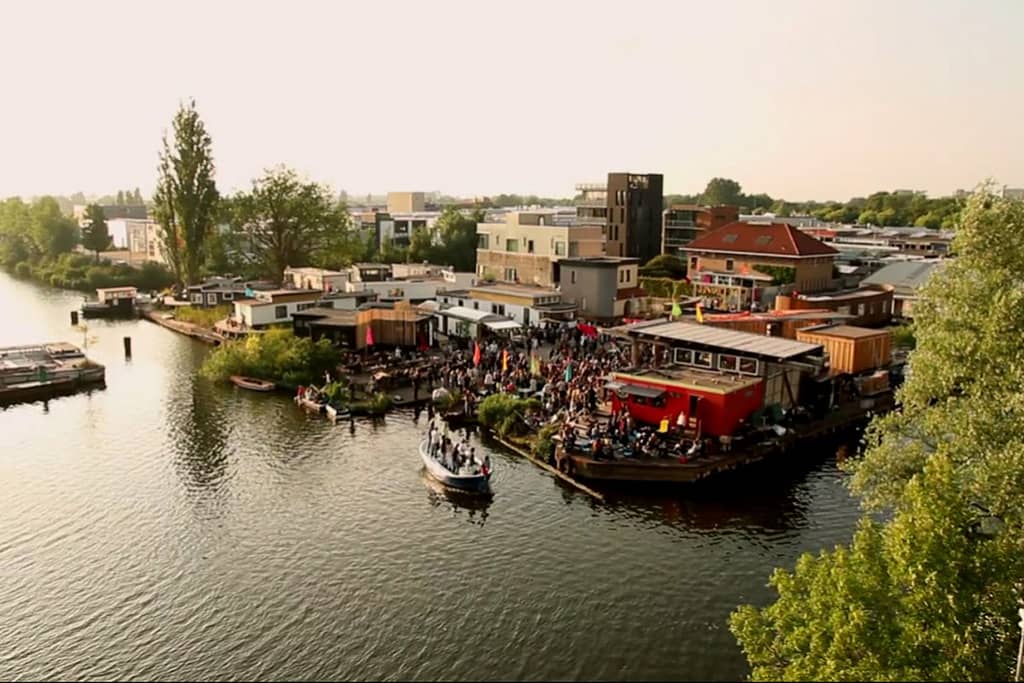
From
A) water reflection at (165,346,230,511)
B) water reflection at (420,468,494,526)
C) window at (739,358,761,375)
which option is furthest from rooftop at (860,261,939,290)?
water reflection at (165,346,230,511)

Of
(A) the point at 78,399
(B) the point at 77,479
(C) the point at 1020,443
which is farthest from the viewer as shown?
(A) the point at 78,399

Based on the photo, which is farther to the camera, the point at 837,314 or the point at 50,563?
the point at 837,314

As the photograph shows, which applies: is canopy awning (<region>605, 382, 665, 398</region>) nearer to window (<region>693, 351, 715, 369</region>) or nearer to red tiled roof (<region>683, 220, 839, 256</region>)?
window (<region>693, 351, 715, 369</region>)

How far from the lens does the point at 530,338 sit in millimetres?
45375

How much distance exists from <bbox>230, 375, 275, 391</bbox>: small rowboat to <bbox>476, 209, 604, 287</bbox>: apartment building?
91.5 feet

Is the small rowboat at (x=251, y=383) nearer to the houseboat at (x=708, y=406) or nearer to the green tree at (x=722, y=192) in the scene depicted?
the houseboat at (x=708, y=406)

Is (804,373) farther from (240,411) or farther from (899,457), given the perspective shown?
(240,411)

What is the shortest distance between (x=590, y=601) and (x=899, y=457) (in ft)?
25.1

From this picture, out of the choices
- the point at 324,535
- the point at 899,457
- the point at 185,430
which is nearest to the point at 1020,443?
the point at 899,457

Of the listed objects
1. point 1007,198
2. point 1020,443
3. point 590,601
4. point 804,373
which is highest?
point 1007,198

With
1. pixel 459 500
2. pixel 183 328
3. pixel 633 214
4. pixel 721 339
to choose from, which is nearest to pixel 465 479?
pixel 459 500

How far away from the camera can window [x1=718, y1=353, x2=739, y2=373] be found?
104 feet

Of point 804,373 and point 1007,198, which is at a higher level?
point 1007,198

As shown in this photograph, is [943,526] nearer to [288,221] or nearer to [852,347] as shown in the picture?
[852,347]
